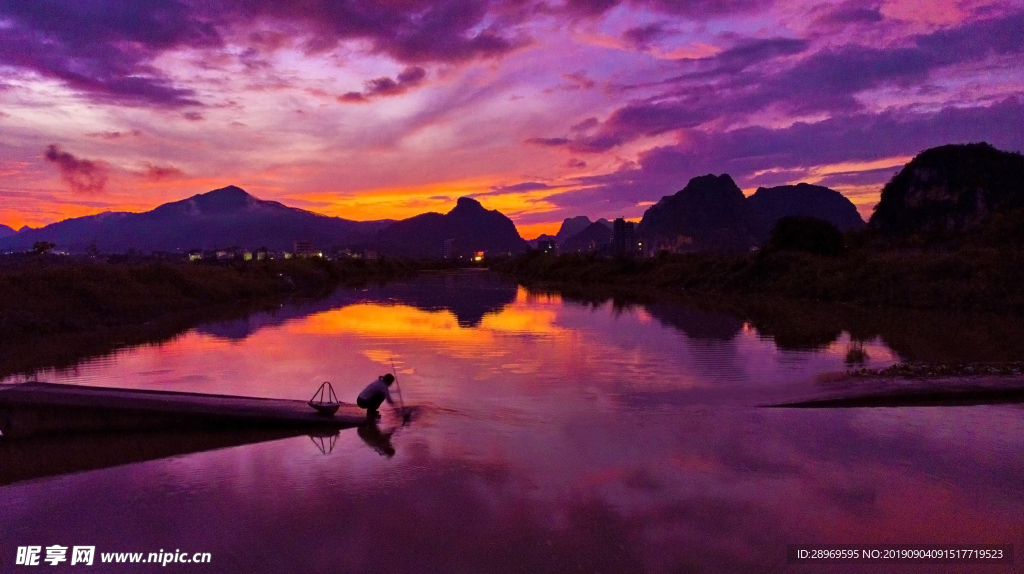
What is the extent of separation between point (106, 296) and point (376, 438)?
25266mm

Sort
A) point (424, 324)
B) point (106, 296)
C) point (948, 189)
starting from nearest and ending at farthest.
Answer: point (106, 296) → point (424, 324) → point (948, 189)

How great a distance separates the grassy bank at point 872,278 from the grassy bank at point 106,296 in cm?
3492

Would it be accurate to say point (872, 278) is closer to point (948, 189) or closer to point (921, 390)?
point (921, 390)

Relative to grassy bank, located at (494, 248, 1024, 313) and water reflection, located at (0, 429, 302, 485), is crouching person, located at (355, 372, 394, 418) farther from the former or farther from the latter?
grassy bank, located at (494, 248, 1024, 313)

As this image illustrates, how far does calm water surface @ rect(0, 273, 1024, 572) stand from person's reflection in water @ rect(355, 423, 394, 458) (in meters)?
0.07

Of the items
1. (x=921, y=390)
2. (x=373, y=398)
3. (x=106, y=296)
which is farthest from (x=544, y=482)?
(x=106, y=296)

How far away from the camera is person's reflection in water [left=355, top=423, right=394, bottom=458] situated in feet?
36.2

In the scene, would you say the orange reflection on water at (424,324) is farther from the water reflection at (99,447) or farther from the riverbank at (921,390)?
the water reflection at (99,447)

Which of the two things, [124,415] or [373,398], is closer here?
[124,415]

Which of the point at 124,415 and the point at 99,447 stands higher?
the point at 124,415

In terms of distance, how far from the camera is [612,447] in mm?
11117

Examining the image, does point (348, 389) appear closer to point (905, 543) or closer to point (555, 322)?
Result: point (905, 543)

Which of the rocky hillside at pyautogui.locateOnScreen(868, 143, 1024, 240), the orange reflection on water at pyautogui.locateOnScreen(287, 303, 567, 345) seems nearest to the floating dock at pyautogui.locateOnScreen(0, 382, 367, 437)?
the orange reflection on water at pyautogui.locateOnScreen(287, 303, 567, 345)

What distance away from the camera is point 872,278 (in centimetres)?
3928
